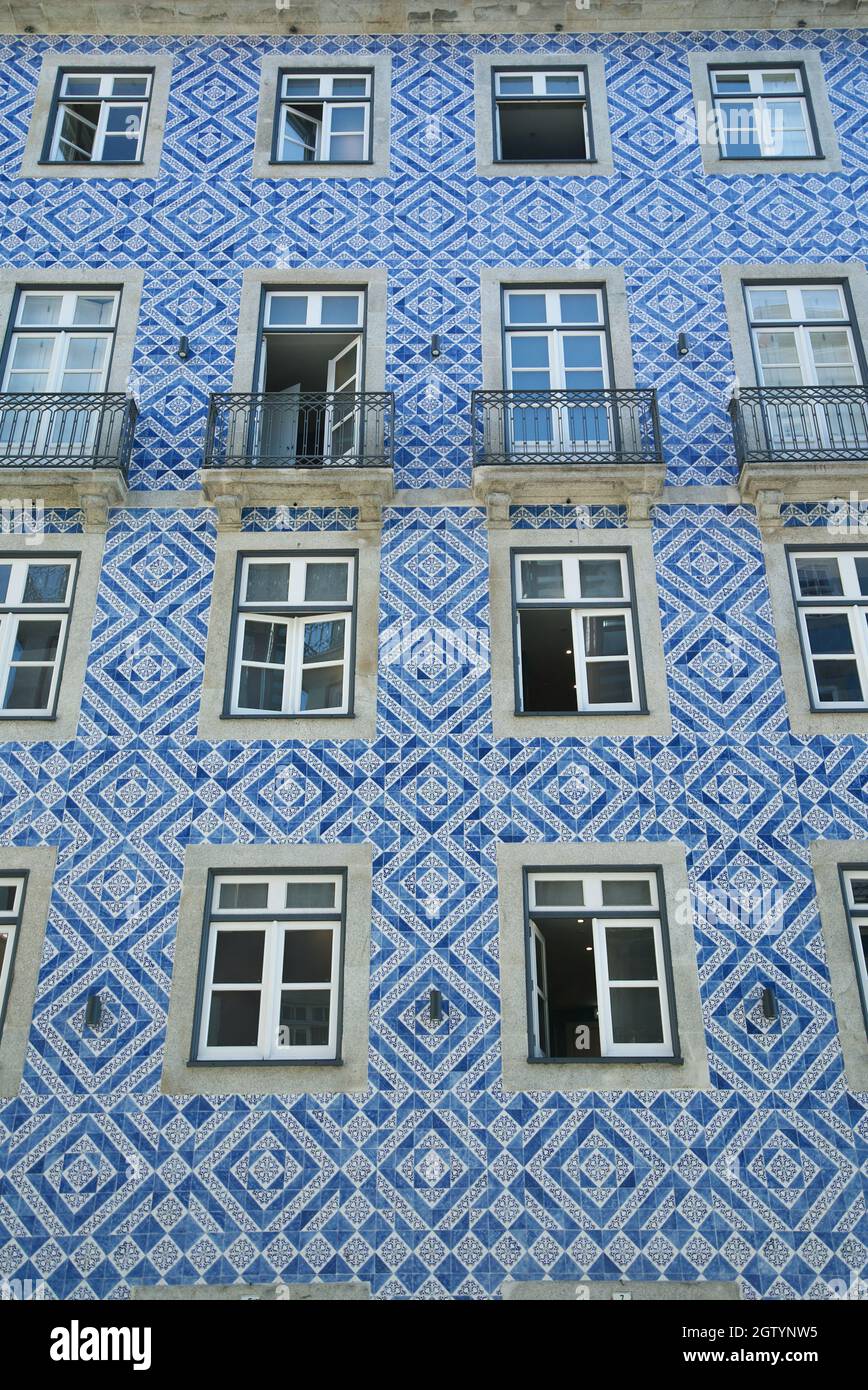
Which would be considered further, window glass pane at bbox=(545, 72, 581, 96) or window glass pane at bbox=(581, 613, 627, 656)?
window glass pane at bbox=(545, 72, 581, 96)

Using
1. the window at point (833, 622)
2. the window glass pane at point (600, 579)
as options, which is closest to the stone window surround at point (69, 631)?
the window glass pane at point (600, 579)

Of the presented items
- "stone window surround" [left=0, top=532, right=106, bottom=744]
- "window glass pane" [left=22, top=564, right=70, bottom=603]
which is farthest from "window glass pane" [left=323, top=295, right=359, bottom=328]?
"window glass pane" [left=22, top=564, right=70, bottom=603]

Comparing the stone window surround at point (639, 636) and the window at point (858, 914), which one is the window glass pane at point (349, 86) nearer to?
the stone window surround at point (639, 636)

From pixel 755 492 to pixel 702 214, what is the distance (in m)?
3.71

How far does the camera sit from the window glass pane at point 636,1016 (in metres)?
11.2

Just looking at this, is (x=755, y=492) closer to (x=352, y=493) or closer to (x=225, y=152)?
(x=352, y=493)

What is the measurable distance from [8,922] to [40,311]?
22.1 ft

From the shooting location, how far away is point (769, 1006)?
11.1m

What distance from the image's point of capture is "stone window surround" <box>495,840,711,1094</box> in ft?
35.7

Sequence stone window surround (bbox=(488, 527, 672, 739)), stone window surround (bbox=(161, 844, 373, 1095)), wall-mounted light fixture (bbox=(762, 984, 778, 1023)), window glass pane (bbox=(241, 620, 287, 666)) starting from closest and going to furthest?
stone window surround (bbox=(161, 844, 373, 1095)) → wall-mounted light fixture (bbox=(762, 984, 778, 1023)) → stone window surround (bbox=(488, 527, 672, 739)) → window glass pane (bbox=(241, 620, 287, 666))

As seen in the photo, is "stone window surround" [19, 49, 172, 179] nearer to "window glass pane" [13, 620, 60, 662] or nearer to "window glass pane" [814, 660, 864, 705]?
"window glass pane" [13, 620, 60, 662]

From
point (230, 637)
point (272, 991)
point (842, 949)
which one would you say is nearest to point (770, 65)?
point (230, 637)

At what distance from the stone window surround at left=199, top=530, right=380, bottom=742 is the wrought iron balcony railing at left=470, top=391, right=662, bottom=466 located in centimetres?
161
